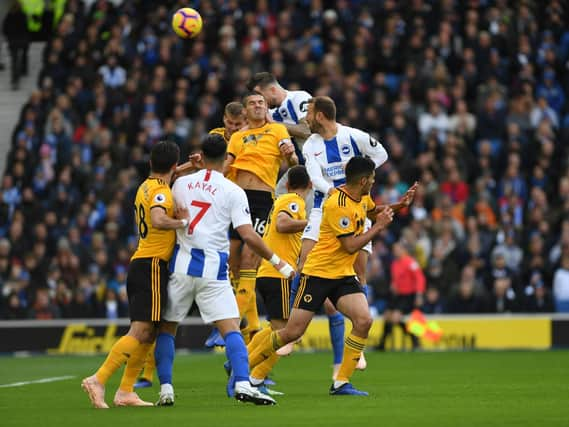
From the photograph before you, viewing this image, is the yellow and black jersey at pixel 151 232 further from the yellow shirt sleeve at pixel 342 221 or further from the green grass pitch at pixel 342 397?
the yellow shirt sleeve at pixel 342 221

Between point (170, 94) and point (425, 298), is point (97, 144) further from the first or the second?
point (425, 298)

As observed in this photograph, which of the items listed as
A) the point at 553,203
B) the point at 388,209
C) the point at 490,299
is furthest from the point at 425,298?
the point at 388,209

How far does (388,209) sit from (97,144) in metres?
15.2

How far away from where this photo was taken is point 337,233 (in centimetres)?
1309

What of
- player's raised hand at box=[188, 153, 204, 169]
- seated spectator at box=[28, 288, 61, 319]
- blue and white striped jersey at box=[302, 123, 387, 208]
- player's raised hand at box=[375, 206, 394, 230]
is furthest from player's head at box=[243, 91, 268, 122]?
seated spectator at box=[28, 288, 61, 319]

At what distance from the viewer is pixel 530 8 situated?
28750mm

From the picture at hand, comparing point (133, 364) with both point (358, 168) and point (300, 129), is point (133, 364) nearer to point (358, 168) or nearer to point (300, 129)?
point (358, 168)

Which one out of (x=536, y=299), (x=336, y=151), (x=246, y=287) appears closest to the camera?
(x=336, y=151)

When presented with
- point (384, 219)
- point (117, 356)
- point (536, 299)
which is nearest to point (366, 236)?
point (384, 219)

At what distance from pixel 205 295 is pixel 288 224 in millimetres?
2360

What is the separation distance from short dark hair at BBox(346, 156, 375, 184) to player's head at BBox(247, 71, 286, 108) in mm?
2612

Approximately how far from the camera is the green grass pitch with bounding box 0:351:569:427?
10.8 metres

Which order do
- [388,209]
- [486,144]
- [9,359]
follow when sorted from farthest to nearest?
[486,144]
[9,359]
[388,209]

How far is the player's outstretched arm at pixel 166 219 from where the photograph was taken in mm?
12008
